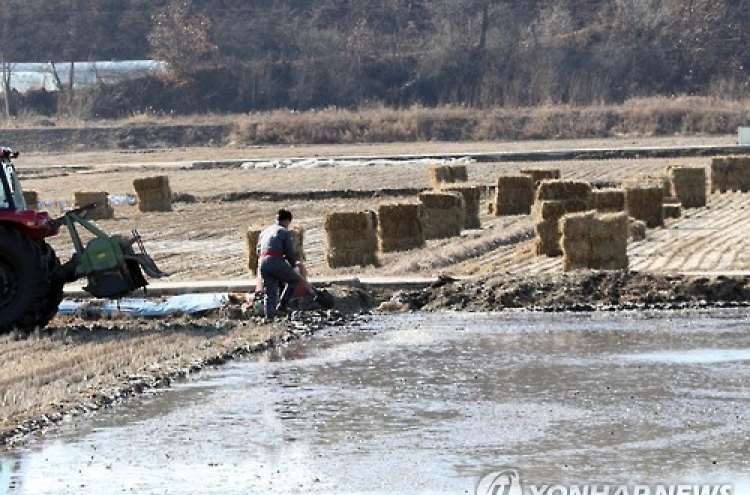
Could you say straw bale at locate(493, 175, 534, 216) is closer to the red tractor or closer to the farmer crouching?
the farmer crouching

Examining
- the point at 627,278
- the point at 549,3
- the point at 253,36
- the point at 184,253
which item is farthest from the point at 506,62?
the point at 627,278

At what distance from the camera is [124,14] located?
342 ft

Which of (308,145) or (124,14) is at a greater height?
(124,14)

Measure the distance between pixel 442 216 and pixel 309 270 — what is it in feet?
18.0

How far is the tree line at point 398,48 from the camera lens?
8869 centimetres

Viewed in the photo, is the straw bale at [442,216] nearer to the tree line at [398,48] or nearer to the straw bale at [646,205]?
the straw bale at [646,205]

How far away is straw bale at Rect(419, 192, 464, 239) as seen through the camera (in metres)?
31.0

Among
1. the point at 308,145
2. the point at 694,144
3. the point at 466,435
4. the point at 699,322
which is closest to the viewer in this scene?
the point at 466,435

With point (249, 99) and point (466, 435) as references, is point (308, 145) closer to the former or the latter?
point (249, 99)

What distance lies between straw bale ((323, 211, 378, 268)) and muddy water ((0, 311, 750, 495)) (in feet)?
25.6

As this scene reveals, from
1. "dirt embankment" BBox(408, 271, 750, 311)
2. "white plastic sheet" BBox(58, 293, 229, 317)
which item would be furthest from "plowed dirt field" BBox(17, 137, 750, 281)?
"white plastic sheet" BBox(58, 293, 229, 317)

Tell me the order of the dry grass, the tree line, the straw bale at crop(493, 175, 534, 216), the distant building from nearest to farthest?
the straw bale at crop(493, 175, 534, 216), the dry grass, the tree line, the distant building

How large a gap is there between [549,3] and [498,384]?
8525 cm

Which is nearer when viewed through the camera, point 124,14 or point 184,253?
point 184,253
